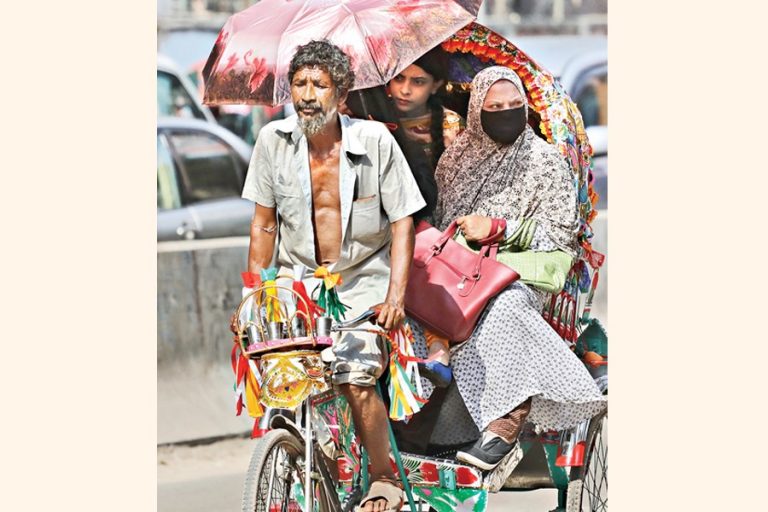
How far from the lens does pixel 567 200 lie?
27.5ft

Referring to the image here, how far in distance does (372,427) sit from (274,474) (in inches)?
19.3

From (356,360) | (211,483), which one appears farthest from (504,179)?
(211,483)

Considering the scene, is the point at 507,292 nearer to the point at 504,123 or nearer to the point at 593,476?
the point at 504,123

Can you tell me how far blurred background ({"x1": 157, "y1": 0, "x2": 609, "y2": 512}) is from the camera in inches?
336

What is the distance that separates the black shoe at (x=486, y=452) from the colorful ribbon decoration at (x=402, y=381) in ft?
1.32

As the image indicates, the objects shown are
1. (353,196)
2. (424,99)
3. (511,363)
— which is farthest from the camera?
(424,99)

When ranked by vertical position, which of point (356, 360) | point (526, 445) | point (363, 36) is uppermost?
point (363, 36)

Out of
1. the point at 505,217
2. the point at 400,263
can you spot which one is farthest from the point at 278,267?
the point at 505,217

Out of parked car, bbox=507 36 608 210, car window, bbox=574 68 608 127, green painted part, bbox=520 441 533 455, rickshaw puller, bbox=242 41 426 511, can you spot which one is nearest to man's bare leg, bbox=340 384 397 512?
rickshaw puller, bbox=242 41 426 511

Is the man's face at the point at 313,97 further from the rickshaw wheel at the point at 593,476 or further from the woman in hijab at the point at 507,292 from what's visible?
the rickshaw wheel at the point at 593,476

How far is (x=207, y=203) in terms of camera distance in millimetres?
8750

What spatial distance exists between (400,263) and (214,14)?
68.5 inches

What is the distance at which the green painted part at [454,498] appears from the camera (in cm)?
793

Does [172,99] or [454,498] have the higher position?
[172,99]
